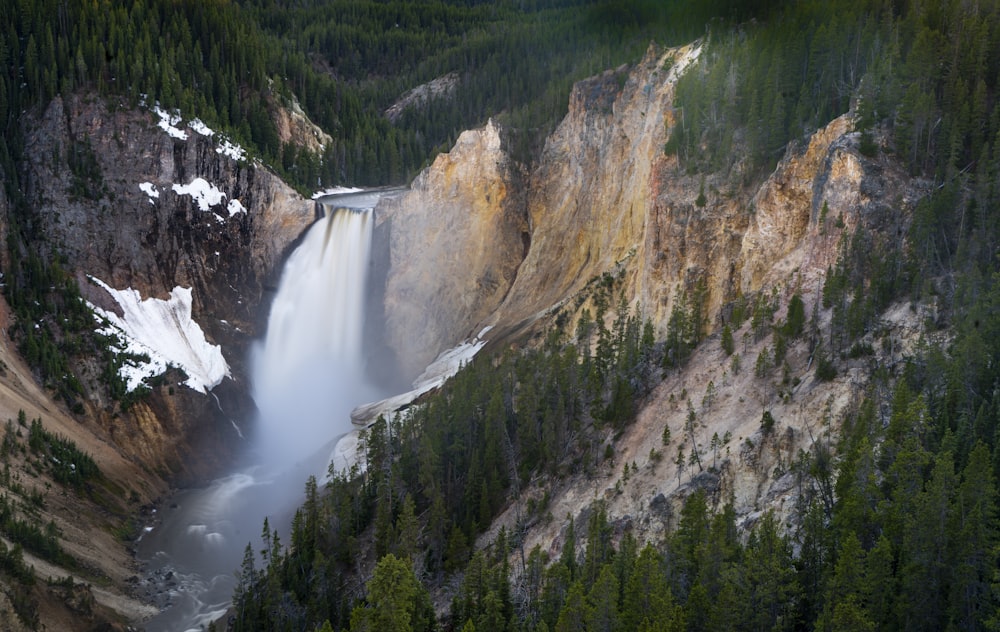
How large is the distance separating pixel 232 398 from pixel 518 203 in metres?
31.5

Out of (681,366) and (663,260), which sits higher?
(663,260)

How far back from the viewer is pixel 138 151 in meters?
97.7

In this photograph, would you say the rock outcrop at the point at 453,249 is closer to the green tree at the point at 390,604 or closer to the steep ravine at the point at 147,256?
the steep ravine at the point at 147,256

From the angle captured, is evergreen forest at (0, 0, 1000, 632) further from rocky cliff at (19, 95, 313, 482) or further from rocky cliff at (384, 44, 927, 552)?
rocky cliff at (19, 95, 313, 482)

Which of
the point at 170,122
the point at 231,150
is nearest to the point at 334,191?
the point at 231,150

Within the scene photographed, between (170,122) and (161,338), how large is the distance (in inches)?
825

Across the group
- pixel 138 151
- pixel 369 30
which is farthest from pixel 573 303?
pixel 369 30

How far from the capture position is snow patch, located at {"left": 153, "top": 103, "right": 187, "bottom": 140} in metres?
99.0

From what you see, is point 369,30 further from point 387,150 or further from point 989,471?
point 989,471

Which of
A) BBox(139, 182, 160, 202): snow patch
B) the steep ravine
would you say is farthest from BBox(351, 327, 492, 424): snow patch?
BBox(139, 182, 160, 202): snow patch

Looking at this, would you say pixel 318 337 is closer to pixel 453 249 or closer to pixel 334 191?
pixel 453 249

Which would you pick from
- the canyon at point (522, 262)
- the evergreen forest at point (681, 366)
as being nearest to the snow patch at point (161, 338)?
the canyon at point (522, 262)

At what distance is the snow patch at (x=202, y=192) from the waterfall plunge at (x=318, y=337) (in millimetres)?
9675

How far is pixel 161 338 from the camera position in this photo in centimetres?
9356
